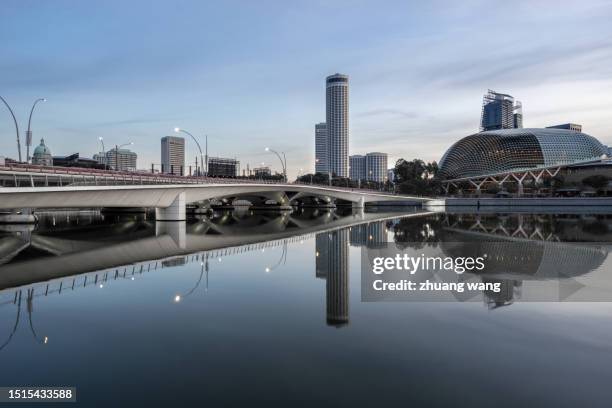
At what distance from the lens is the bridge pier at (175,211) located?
2234 inches

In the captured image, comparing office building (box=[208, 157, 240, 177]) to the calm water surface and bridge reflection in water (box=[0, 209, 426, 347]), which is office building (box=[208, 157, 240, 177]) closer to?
bridge reflection in water (box=[0, 209, 426, 347])

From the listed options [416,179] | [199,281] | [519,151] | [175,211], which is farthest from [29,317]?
[519,151]

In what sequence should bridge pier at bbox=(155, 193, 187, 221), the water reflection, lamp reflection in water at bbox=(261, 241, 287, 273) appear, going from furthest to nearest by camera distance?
1. bridge pier at bbox=(155, 193, 187, 221)
2. lamp reflection in water at bbox=(261, 241, 287, 273)
3. the water reflection

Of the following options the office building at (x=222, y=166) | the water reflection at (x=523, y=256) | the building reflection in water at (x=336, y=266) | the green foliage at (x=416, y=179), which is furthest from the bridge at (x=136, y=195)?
the office building at (x=222, y=166)

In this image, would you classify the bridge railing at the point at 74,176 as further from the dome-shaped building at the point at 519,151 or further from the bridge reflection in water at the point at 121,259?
the dome-shaped building at the point at 519,151

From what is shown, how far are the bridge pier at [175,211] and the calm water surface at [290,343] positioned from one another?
1413 inches

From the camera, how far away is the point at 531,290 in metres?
16.5

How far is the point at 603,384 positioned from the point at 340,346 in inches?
207

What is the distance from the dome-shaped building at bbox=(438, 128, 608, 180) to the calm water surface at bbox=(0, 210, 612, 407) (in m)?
164

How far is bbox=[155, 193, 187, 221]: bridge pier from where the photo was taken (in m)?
56.8

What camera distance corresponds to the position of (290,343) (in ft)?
35.6

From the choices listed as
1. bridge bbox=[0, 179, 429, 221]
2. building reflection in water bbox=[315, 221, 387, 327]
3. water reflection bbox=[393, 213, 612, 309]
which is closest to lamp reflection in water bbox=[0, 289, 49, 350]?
building reflection in water bbox=[315, 221, 387, 327]

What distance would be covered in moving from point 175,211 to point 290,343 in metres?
49.8

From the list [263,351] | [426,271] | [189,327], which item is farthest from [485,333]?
[426,271]
